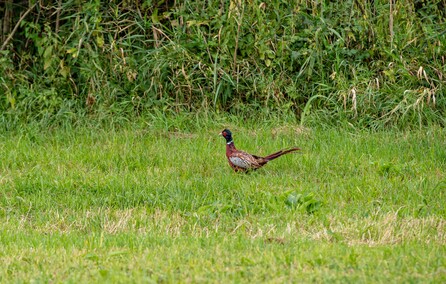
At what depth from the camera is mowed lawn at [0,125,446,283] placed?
19.3ft

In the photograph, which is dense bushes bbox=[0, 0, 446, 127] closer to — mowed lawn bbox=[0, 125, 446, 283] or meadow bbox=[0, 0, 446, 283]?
meadow bbox=[0, 0, 446, 283]

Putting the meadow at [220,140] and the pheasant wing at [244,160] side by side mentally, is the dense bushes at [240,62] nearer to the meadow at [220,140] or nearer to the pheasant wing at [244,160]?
the meadow at [220,140]

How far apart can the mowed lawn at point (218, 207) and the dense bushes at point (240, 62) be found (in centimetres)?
67

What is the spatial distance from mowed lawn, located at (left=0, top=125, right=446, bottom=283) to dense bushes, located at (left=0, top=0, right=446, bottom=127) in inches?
26.3

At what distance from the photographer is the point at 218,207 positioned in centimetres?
775

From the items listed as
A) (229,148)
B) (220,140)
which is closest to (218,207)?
(229,148)

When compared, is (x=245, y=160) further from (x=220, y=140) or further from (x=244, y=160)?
(x=220, y=140)

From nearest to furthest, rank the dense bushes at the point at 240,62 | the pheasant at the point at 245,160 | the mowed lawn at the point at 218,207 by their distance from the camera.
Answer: the mowed lawn at the point at 218,207 < the pheasant at the point at 245,160 < the dense bushes at the point at 240,62

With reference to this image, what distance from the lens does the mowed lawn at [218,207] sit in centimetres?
588

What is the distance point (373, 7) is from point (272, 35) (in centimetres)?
159

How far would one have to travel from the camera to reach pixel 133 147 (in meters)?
10.3

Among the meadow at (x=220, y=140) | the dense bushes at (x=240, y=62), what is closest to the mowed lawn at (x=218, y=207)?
the meadow at (x=220, y=140)

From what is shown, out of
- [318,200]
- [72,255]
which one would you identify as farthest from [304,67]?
[72,255]

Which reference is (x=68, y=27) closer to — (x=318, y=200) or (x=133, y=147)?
(x=133, y=147)
